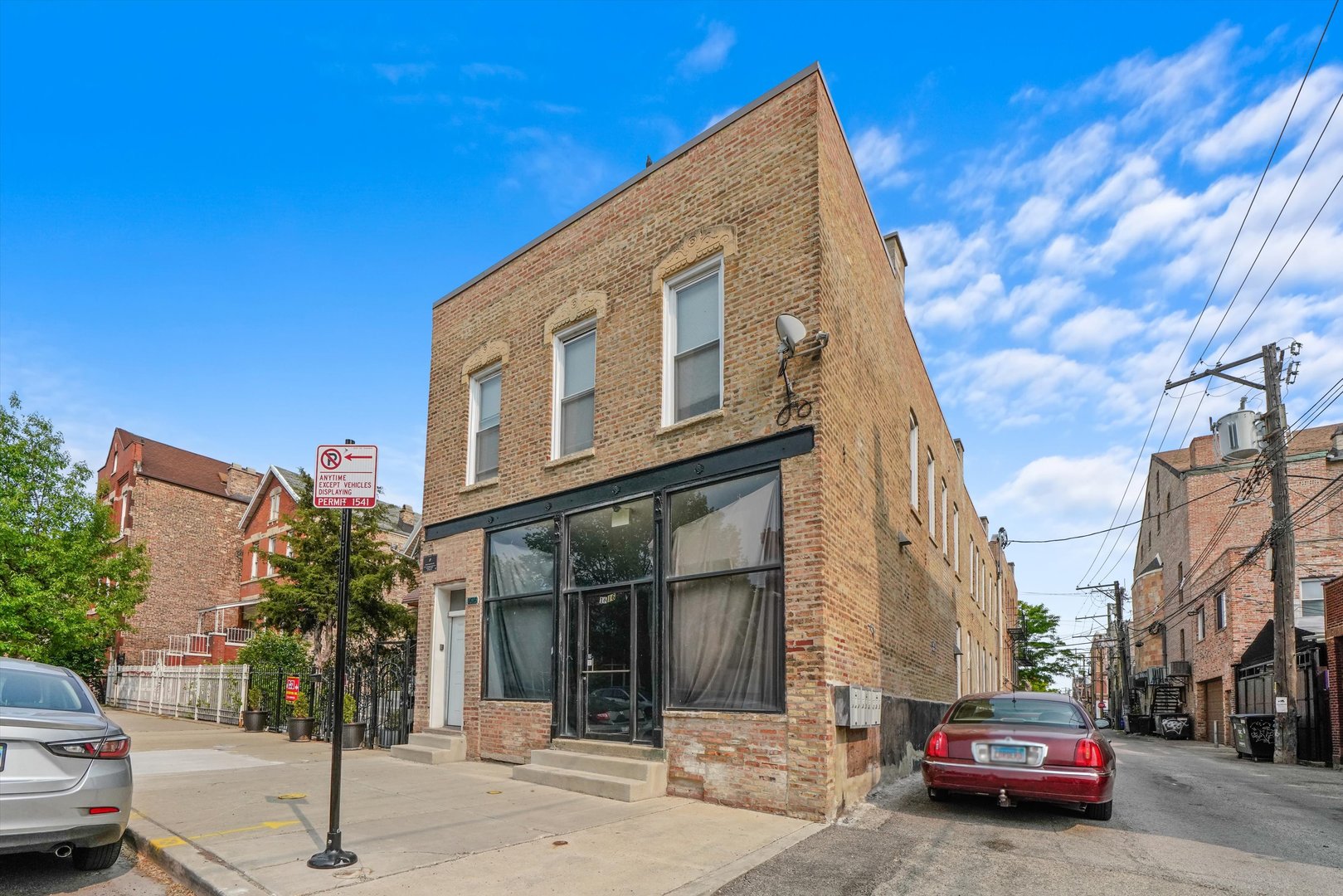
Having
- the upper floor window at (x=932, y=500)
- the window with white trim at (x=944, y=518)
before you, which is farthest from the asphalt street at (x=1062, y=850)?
the window with white trim at (x=944, y=518)

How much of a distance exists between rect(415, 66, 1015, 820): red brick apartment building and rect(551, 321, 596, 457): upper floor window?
0.12 feet

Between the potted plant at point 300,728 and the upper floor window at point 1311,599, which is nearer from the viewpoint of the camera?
the potted plant at point 300,728

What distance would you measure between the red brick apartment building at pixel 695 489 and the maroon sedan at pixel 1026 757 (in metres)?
0.94

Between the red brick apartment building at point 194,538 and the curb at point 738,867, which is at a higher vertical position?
the red brick apartment building at point 194,538

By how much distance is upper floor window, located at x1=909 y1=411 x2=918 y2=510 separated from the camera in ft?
50.1

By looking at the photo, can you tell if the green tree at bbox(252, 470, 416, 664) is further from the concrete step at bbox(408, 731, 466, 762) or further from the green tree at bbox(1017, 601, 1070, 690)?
the green tree at bbox(1017, 601, 1070, 690)

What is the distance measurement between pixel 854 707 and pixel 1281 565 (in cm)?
1647

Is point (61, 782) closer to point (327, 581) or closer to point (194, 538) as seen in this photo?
point (327, 581)

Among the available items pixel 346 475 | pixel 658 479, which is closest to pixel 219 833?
pixel 346 475

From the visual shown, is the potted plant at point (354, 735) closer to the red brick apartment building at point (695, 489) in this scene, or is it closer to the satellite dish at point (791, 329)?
the red brick apartment building at point (695, 489)

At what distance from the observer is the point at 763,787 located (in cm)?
857

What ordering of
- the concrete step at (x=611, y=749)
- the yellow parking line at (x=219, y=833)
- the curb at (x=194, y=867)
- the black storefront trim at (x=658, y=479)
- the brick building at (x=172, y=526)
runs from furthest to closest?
1. the brick building at (x=172, y=526)
2. the concrete step at (x=611, y=749)
3. the black storefront trim at (x=658, y=479)
4. the yellow parking line at (x=219, y=833)
5. the curb at (x=194, y=867)

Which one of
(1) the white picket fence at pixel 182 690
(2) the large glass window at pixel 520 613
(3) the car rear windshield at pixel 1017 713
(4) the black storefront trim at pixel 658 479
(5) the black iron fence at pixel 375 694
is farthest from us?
(1) the white picket fence at pixel 182 690

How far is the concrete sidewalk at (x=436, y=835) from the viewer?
579 cm
